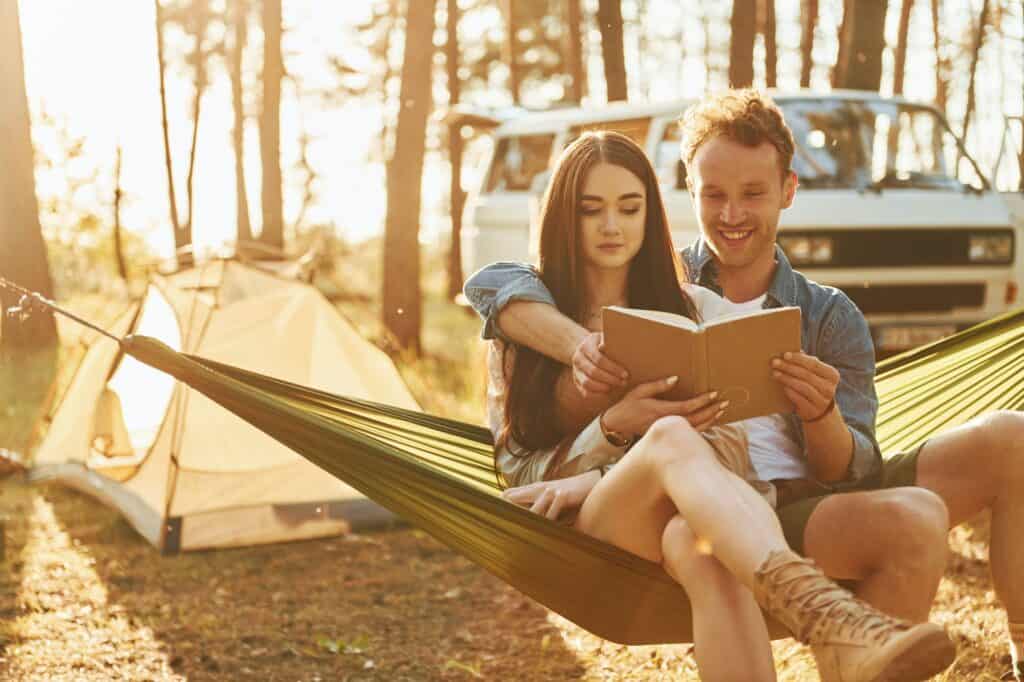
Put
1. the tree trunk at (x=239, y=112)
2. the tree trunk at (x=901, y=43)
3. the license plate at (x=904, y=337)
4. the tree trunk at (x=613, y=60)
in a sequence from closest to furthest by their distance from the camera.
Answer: the license plate at (x=904, y=337) → the tree trunk at (x=613, y=60) → the tree trunk at (x=901, y=43) → the tree trunk at (x=239, y=112)

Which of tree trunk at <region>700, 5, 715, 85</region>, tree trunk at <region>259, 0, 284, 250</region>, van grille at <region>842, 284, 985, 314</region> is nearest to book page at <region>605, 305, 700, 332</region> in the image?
van grille at <region>842, 284, 985, 314</region>

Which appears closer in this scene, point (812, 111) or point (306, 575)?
point (306, 575)

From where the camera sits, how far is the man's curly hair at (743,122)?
2.36 m

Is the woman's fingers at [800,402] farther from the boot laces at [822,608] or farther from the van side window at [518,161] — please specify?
the van side window at [518,161]

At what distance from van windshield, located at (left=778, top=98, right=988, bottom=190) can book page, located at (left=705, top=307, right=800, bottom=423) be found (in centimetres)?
391

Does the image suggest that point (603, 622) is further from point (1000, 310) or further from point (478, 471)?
point (1000, 310)

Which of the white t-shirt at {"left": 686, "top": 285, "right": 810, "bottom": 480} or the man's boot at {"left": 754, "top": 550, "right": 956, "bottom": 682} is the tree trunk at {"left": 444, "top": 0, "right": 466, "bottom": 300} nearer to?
the white t-shirt at {"left": 686, "top": 285, "right": 810, "bottom": 480}

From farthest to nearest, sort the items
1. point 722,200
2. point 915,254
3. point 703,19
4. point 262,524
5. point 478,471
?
point 703,19 → point 915,254 → point 262,524 → point 478,471 → point 722,200

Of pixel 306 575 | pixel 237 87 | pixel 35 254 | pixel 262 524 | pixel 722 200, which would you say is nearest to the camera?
pixel 722 200

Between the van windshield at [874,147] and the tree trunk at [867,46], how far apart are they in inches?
A: 17.1

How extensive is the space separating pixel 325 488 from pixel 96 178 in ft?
44.6

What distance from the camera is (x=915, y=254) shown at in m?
5.80

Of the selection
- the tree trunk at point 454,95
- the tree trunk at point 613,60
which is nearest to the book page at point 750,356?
the tree trunk at point 613,60

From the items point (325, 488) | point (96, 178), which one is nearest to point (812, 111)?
point (325, 488)
